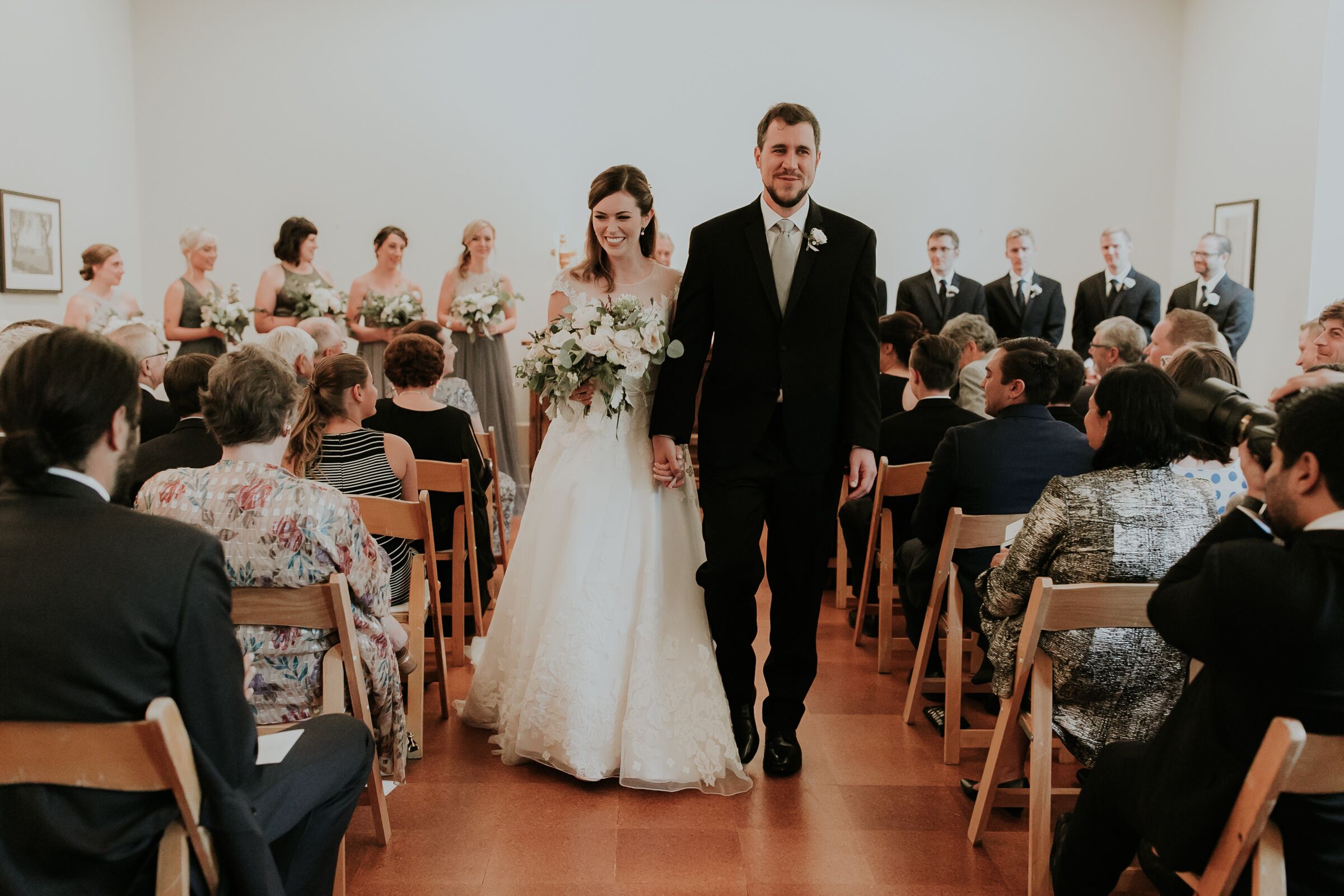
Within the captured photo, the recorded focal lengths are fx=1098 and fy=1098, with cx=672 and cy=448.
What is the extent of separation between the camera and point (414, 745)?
11.6 ft

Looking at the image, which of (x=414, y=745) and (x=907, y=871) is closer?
(x=907, y=871)

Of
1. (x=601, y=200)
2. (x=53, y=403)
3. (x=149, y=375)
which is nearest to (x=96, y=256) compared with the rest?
(x=149, y=375)

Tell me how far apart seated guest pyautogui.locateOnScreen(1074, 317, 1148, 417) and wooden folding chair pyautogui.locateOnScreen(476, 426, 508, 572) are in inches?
102

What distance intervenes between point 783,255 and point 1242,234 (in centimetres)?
677

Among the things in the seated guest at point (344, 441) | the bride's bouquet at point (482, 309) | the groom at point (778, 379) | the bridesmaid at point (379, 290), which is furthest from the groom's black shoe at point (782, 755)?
the bridesmaid at point (379, 290)

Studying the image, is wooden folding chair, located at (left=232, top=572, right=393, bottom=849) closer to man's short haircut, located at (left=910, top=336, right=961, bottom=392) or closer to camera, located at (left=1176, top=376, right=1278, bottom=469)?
camera, located at (left=1176, top=376, right=1278, bottom=469)

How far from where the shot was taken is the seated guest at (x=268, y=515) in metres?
2.45

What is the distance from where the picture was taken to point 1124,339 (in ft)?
15.7

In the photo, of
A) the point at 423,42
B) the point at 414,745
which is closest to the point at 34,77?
the point at 423,42

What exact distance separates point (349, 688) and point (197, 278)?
5.61 meters

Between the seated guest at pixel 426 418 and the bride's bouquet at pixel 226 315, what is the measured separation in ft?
10.2

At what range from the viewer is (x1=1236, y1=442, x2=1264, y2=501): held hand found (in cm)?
196

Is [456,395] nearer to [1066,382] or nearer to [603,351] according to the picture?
[603,351]

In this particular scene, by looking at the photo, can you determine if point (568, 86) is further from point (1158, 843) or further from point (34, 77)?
point (1158, 843)
